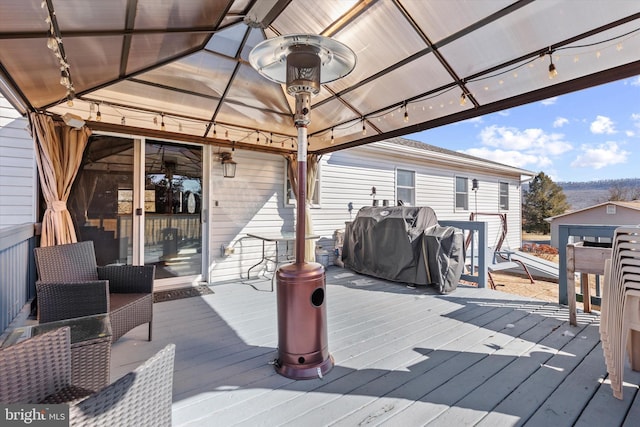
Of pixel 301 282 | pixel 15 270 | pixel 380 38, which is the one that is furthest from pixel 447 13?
pixel 15 270

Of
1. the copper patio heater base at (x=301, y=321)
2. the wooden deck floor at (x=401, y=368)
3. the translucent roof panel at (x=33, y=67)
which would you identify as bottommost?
the wooden deck floor at (x=401, y=368)

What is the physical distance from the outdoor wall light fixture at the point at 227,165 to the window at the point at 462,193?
7601mm

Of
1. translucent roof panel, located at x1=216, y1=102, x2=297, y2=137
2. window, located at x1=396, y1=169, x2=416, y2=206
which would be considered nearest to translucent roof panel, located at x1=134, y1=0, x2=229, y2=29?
translucent roof panel, located at x1=216, y1=102, x2=297, y2=137

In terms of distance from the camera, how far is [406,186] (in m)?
8.31

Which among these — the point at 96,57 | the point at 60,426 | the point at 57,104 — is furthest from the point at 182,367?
the point at 57,104

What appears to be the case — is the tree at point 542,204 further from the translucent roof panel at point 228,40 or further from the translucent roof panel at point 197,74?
the translucent roof panel at point 228,40

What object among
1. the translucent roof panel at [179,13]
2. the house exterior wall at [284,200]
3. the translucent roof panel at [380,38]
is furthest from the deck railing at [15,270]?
the translucent roof panel at [380,38]

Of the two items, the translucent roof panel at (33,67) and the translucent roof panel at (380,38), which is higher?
the translucent roof panel at (380,38)

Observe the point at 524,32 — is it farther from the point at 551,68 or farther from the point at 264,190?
the point at 264,190

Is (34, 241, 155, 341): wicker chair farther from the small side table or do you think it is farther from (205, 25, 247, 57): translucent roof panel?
(205, 25, 247, 57): translucent roof panel

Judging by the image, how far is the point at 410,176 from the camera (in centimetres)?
844

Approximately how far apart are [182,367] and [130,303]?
0.76 metres

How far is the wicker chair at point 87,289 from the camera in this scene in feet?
7.25

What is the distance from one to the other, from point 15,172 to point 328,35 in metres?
4.16
